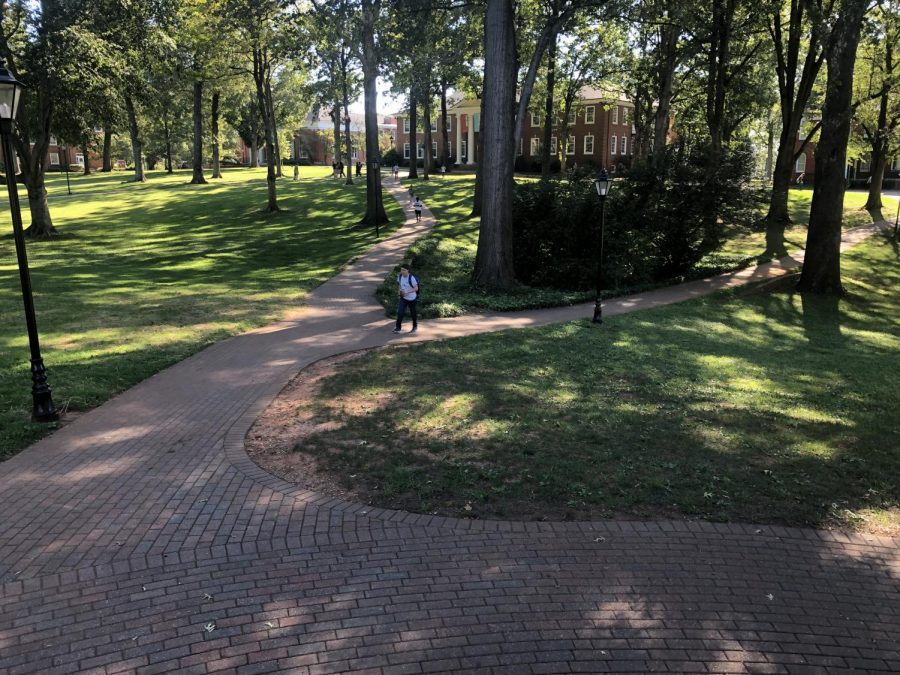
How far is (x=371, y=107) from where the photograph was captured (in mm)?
27031

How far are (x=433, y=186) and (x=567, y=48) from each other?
39.7 ft

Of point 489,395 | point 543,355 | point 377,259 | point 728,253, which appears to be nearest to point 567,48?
point 728,253

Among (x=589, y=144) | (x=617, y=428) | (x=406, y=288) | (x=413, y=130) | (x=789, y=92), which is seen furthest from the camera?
(x=589, y=144)

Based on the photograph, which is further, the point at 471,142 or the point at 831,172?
the point at 471,142

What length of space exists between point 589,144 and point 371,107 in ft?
132

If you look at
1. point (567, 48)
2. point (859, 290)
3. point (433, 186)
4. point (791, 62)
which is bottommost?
point (859, 290)

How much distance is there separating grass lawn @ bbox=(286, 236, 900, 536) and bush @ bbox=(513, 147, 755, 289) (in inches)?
217

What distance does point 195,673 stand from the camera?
395 cm

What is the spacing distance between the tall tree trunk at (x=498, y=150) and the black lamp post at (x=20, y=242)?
10603mm

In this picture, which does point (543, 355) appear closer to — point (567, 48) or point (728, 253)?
point (728, 253)

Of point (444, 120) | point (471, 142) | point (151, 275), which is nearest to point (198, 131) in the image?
point (444, 120)

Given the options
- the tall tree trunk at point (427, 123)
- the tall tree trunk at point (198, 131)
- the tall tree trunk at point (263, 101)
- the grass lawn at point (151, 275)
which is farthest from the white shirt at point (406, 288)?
the tall tree trunk at point (198, 131)

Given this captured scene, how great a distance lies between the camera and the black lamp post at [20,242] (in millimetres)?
7402

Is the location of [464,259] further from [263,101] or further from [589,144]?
[589,144]
